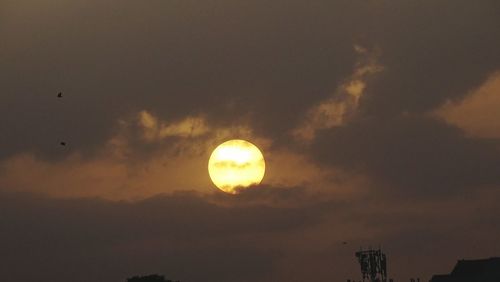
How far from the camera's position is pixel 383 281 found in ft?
570

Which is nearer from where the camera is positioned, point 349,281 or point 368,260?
point 368,260

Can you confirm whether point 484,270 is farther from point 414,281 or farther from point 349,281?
point 349,281

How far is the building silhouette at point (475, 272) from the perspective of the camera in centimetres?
17075

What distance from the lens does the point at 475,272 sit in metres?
176

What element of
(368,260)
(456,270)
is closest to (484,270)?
(456,270)

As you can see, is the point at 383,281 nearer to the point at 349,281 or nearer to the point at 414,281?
the point at 414,281

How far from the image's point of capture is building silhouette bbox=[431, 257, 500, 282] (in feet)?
560

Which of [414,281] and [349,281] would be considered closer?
[414,281]

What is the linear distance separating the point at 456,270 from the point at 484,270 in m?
8.20

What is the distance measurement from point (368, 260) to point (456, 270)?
1871cm

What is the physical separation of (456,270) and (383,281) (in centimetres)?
1647

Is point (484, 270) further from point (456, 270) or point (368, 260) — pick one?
point (368, 260)

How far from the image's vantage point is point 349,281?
191750mm

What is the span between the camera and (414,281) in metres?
171
